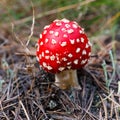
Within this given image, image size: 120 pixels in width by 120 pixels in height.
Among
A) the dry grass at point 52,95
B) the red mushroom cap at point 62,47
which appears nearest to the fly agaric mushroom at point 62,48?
the red mushroom cap at point 62,47

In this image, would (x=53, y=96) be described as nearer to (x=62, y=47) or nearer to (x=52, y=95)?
(x=52, y=95)

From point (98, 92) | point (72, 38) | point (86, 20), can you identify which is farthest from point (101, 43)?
point (72, 38)

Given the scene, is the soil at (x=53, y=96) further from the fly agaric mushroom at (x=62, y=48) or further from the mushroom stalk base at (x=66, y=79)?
the fly agaric mushroom at (x=62, y=48)

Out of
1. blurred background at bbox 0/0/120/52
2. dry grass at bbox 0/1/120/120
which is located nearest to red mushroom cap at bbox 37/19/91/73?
dry grass at bbox 0/1/120/120

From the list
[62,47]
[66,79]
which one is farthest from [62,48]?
[66,79]

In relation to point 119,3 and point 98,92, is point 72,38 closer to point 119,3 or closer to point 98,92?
point 98,92

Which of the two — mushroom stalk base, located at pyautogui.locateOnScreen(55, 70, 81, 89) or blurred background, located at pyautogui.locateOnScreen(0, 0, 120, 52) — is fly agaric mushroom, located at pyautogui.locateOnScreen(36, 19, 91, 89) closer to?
mushroom stalk base, located at pyautogui.locateOnScreen(55, 70, 81, 89)

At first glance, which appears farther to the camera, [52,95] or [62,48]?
[52,95]
